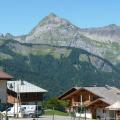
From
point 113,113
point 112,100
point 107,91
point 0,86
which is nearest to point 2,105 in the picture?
point 0,86

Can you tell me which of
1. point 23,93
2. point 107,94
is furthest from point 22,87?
point 107,94

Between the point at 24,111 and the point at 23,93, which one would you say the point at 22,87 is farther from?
the point at 24,111

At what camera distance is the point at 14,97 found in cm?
9494

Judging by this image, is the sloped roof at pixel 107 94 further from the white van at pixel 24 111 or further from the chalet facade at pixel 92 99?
the white van at pixel 24 111

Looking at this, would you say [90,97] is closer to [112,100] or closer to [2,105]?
[112,100]

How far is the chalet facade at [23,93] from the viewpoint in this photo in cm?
9531

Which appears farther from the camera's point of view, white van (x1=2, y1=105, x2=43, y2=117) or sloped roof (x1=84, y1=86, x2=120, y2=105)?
sloped roof (x1=84, y1=86, x2=120, y2=105)

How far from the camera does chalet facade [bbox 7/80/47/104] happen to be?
95.3 meters

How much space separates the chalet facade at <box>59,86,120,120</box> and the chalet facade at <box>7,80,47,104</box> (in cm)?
603

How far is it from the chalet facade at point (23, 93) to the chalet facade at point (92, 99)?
6.03 metres

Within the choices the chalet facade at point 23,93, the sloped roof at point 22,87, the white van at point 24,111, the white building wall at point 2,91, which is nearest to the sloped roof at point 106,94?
the chalet facade at point 23,93

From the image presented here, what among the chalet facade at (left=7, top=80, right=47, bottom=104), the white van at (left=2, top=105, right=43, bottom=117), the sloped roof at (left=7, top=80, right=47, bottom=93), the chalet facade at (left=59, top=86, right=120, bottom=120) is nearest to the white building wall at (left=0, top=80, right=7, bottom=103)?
the white van at (left=2, top=105, right=43, bottom=117)

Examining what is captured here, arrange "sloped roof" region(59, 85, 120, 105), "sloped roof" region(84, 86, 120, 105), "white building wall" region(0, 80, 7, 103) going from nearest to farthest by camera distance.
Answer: "white building wall" region(0, 80, 7, 103) < "sloped roof" region(84, 86, 120, 105) < "sloped roof" region(59, 85, 120, 105)

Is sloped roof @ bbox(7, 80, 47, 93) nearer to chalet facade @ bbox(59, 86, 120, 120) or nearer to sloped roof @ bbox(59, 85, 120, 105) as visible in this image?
chalet facade @ bbox(59, 86, 120, 120)
